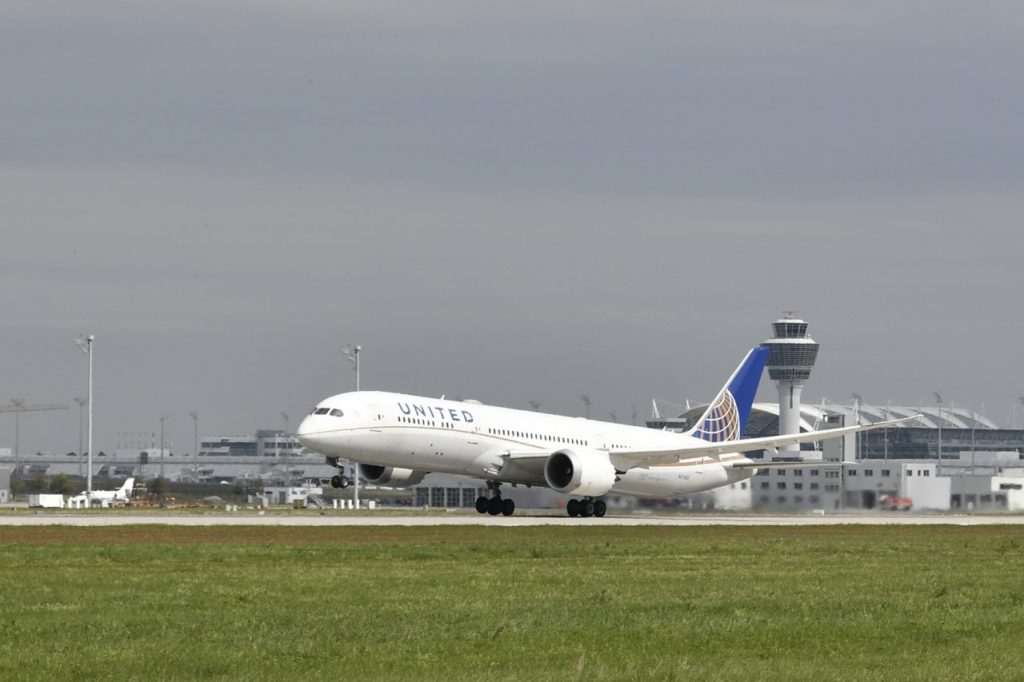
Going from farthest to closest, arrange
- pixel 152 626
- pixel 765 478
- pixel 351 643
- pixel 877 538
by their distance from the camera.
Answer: pixel 765 478 < pixel 877 538 < pixel 152 626 < pixel 351 643

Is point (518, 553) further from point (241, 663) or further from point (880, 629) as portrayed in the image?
point (241, 663)

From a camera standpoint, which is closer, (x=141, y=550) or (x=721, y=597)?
(x=721, y=597)

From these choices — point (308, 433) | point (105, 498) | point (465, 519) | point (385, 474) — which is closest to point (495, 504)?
point (385, 474)

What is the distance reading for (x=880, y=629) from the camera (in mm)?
22047

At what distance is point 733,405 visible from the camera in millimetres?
88188

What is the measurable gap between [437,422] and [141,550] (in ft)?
106

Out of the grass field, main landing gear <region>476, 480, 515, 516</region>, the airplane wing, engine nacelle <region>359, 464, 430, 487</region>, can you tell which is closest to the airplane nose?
engine nacelle <region>359, 464, 430, 487</region>

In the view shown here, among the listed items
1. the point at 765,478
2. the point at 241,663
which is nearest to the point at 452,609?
the point at 241,663

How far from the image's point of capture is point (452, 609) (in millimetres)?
23828

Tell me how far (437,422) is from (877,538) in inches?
979

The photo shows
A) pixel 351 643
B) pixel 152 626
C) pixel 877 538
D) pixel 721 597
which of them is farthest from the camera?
pixel 877 538

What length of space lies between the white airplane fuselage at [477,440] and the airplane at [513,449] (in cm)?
4

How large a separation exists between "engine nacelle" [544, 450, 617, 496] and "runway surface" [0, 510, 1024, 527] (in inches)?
55.9

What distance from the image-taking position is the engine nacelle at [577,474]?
70438mm
